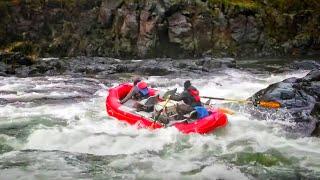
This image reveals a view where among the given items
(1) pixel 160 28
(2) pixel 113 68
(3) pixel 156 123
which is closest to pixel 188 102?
(3) pixel 156 123

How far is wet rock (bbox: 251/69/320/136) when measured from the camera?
1382cm

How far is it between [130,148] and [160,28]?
2083 cm

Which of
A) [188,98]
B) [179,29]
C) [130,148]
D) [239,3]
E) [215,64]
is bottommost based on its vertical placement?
[215,64]

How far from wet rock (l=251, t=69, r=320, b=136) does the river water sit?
0.70 m

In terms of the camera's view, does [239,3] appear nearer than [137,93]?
No

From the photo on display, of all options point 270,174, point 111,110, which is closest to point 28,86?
point 111,110

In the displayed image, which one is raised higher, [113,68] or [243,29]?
[243,29]

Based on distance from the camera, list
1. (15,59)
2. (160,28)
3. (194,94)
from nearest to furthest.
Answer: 1. (194,94)
2. (15,59)
3. (160,28)

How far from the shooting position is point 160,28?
3231 centimetres

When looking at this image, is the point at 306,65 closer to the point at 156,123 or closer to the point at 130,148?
the point at 156,123

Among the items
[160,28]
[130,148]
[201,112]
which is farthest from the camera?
[160,28]

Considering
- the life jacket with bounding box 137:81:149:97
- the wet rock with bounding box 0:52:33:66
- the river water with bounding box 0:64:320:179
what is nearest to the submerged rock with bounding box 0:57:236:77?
the wet rock with bounding box 0:52:33:66

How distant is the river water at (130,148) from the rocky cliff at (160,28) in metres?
15.5

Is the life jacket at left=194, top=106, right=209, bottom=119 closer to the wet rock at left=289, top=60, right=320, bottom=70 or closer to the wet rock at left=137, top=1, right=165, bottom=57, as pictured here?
the wet rock at left=289, top=60, right=320, bottom=70
